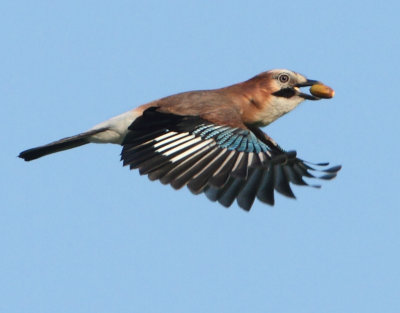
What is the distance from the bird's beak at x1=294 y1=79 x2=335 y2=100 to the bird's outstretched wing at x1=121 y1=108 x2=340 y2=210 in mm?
1983

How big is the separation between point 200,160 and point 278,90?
250cm

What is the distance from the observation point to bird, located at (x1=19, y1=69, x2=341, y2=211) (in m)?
8.18

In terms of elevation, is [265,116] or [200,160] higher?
[265,116]

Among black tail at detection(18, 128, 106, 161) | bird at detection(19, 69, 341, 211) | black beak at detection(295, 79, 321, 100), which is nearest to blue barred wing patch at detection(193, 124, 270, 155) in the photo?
bird at detection(19, 69, 341, 211)

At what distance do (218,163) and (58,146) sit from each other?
2459 mm

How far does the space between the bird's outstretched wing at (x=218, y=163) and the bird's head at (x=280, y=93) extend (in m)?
1.56

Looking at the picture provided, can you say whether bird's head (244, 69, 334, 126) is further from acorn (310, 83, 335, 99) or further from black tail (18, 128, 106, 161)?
black tail (18, 128, 106, 161)

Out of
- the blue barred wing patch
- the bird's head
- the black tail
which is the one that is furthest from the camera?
the bird's head

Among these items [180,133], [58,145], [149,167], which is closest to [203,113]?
[180,133]

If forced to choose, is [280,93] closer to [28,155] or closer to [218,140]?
[218,140]

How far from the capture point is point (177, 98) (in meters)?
9.73

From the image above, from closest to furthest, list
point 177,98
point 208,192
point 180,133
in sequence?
1. point 208,192
2. point 180,133
3. point 177,98

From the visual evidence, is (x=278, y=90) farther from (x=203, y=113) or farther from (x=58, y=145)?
(x=58, y=145)

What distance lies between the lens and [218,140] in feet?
28.1
